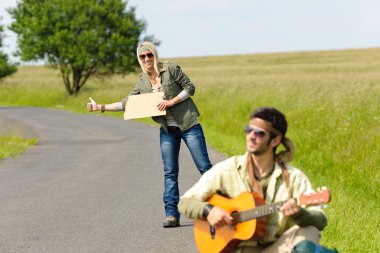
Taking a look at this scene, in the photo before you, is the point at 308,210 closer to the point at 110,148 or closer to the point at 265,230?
the point at 265,230

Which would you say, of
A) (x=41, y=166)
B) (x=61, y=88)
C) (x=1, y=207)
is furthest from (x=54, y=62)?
(x=1, y=207)

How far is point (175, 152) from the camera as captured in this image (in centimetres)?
746

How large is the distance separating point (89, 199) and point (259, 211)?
587cm

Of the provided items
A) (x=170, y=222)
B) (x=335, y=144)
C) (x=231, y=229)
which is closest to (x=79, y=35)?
(x=335, y=144)

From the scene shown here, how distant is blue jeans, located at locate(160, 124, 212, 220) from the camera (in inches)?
289

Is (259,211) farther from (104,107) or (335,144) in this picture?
(335,144)

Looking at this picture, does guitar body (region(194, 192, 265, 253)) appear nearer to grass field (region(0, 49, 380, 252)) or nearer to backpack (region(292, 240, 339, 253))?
backpack (region(292, 240, 339, 253))

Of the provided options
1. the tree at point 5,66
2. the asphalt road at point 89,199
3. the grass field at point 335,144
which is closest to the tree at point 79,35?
the tree at point 5,66

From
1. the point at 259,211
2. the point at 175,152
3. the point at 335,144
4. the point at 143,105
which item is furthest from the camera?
the point at 335,144

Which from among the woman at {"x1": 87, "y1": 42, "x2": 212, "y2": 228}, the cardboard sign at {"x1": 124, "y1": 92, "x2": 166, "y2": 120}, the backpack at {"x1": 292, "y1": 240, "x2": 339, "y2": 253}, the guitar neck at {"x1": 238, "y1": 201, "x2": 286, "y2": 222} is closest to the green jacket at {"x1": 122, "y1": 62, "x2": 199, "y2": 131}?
the woman at {"x1": 87, "y1": 42, "x2": 212, "y2": 228}

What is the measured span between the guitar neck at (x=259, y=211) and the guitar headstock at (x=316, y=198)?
157mm

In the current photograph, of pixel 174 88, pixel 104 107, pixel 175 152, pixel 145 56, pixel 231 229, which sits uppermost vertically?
pixel 145 56

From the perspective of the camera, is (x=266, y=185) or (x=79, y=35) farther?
(x=79, y=35)

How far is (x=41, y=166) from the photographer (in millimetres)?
13945
